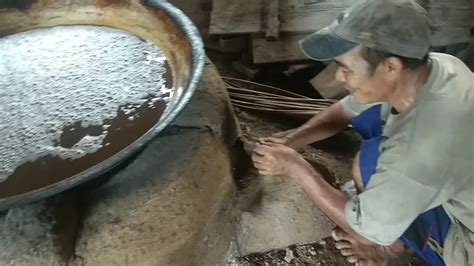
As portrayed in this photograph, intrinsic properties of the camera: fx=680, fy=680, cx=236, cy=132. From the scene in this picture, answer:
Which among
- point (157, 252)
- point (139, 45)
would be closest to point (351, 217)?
point (157, 252)

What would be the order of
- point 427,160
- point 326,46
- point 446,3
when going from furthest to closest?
1. point 446,3
2. point 326,46
3. point 427,160

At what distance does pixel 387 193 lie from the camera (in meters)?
1.75

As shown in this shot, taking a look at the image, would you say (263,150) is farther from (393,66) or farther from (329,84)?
(329,84)

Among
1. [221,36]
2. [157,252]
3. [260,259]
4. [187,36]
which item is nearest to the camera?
[157,252]

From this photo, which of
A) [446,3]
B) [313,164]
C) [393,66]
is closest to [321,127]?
[313,164]

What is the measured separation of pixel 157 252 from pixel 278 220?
1.81ft

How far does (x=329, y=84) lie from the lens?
290 centimetres

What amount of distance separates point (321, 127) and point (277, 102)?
0.44 meters

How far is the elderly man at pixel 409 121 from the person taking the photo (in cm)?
169

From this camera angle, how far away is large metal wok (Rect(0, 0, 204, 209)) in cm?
193

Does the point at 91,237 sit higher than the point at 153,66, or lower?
lower

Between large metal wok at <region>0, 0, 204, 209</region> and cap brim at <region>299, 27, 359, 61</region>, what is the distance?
0.31 meters

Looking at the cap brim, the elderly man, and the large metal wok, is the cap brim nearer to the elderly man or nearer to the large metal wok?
the elderly man

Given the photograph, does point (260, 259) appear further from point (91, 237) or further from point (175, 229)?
point (91, 237)
